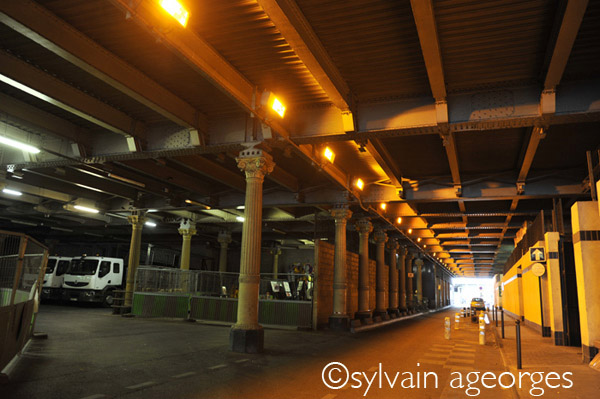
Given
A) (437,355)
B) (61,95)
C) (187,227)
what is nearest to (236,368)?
(437,355)

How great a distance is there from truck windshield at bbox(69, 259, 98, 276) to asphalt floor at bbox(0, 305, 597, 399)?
1226 centimetres

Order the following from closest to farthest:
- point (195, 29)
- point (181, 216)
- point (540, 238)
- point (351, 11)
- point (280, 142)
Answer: point (351, 11) → point (195, 29) → point (280, 142) → point (540, 238) → point (181, 216)

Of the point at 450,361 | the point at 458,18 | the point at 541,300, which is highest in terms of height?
the point at 458,18

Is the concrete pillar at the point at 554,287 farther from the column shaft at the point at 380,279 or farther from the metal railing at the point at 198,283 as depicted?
the column shaft at the point at 380,279

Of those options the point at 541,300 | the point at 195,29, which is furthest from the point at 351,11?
the point at 541,300

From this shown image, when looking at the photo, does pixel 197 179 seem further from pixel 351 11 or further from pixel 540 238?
pixel 540 238

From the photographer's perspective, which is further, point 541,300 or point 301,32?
point 541,300

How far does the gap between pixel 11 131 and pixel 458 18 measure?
537 inches

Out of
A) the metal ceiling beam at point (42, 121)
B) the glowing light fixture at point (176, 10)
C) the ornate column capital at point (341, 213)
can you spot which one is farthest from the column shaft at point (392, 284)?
the glowing light fixture at point (176, 10)

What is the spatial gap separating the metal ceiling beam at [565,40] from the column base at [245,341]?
9.48 metres

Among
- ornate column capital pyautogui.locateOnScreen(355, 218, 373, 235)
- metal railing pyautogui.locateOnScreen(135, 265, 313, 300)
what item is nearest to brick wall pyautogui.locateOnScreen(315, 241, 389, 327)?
metal railing pyautogui.locateOnScreen(135, 265, 313, 300)

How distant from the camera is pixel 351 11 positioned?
8039mm

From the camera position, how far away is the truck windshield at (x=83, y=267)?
27109 millimetres

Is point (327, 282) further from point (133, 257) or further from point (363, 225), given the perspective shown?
point (133, 257)
